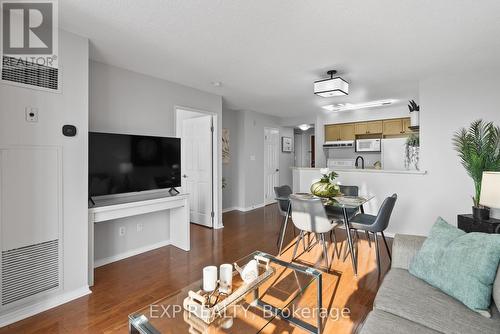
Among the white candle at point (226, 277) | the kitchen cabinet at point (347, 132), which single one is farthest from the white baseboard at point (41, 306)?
the kitchen cabinet at point (347, 132)

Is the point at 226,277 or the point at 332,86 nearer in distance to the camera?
the point at 226,277

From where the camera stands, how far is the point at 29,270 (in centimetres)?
212

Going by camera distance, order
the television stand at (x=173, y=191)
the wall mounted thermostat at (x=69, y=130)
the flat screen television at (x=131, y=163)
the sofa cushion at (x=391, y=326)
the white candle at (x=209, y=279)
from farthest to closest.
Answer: the television stand at (x=173, y=191)
the flat screen television at (x=131, y=163)
the wall mounted thermostat at (x=69, y=130)
the white candle at (x=209, y=279)
the sofa cushion at (x=391, y=326)

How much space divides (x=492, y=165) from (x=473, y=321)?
8.21ft

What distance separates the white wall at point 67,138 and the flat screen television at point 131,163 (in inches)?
10.1

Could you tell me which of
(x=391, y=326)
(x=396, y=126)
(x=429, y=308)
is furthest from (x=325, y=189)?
(x=396, y=126)

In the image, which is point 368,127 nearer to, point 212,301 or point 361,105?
point 361,105

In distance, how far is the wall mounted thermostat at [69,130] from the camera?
90.6 inches

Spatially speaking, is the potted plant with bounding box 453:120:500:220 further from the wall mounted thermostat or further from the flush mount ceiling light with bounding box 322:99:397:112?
the wall mounted thermostat

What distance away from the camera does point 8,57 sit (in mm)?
2020

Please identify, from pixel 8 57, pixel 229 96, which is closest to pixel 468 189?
pixel 229 96

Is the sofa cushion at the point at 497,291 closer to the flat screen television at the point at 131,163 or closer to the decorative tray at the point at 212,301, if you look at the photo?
the decorative tray at the point at 212,301

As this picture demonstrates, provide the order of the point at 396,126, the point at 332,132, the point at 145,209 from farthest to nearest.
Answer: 1. the point at 332,132
2. the point at 396,126
3. the point at 145,209
